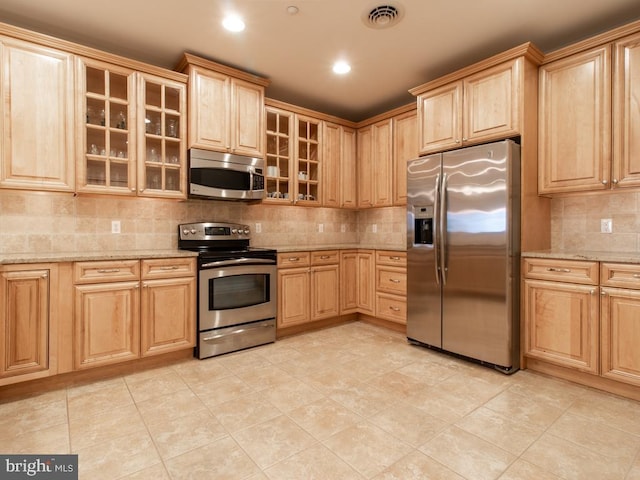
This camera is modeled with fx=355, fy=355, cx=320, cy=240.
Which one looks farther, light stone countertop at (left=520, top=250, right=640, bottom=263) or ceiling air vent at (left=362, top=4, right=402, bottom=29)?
ceiling air vent at (left=362, top=4, right=402, bottom=29)

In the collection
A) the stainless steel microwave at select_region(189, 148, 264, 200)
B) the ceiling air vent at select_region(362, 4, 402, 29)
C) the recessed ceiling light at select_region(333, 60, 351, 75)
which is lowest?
the stainless steel microwave at select_region(189, 148, 264, 200)

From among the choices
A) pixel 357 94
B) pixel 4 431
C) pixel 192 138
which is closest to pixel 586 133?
pixel 357 94

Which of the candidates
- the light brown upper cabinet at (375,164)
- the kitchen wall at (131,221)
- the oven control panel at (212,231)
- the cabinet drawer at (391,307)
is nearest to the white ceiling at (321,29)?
the light brown upper cabinet at (375,164)

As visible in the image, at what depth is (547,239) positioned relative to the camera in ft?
10.3

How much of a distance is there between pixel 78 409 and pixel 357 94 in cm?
385

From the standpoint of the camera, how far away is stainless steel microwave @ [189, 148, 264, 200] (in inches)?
127

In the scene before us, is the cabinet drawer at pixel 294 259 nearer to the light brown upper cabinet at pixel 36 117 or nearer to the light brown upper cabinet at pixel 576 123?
the light brown upper cabinet at pixel 36 117

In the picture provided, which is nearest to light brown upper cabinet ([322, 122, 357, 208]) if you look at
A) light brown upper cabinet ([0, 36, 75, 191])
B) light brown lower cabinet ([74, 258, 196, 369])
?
light brown lower cabinet ([74, 258, 196, 369])

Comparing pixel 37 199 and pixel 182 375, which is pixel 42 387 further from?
pixel 37 199

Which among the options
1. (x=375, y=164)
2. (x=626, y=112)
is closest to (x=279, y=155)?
(x=375, y=164)

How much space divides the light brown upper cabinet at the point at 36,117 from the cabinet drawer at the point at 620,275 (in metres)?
3.91

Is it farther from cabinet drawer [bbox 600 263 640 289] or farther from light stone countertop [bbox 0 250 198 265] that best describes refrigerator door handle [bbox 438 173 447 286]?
light stone countertop [bbox 0 250 198 265]

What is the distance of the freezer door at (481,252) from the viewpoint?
9.02 feet

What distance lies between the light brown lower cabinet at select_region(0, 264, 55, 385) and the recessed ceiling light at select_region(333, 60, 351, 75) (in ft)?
9.44
